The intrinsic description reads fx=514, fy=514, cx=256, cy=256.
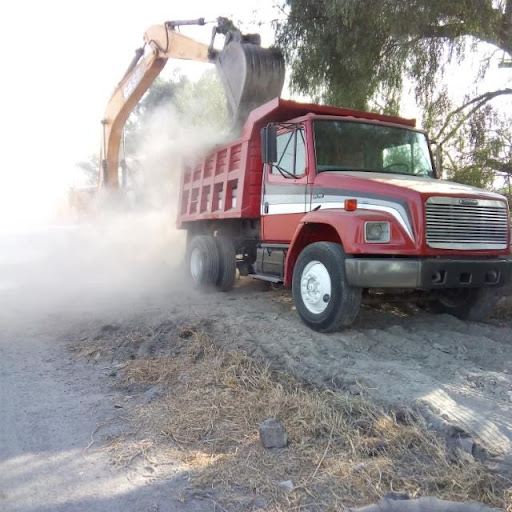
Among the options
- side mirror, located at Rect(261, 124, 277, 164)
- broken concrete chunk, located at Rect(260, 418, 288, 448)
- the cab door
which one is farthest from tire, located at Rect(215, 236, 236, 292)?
broken concrete chunk, located at Rect(260, 418, 288, 448)

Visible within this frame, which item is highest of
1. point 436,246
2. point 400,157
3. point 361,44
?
point 361,44

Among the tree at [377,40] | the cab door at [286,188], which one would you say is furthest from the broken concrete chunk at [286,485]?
the tree at [377,40]

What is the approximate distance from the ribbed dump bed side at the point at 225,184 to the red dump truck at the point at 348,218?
0.02 metres

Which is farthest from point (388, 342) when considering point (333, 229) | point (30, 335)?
point (30, 335)

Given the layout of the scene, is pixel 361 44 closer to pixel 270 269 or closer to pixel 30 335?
pixel 270 269

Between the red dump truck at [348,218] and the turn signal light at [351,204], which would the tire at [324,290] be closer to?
the red dump truck at [348,218]

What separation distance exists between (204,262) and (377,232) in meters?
3.98

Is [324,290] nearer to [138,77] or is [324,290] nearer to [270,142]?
[270,142]

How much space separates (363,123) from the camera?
657 cm

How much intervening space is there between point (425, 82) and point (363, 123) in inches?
135

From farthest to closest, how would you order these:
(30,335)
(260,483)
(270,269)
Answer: (270,269), (30,335), (260,483)

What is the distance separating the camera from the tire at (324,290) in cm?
523

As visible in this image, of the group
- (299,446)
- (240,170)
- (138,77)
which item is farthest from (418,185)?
(138,77)

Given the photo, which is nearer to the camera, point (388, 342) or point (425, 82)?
point (388, 342)
